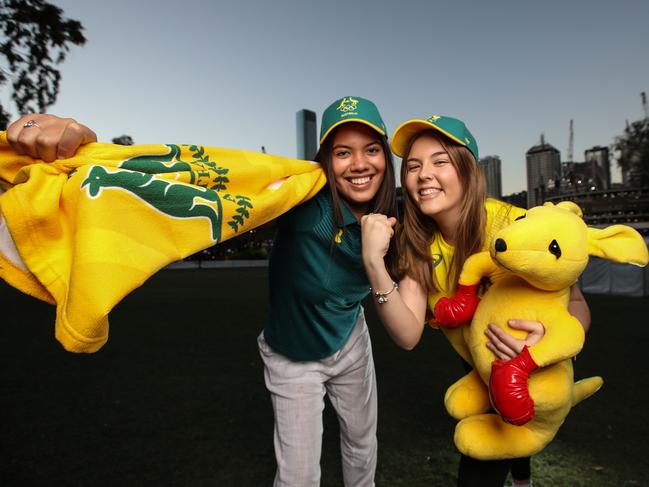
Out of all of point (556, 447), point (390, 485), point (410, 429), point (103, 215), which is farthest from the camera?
point (410, 429)

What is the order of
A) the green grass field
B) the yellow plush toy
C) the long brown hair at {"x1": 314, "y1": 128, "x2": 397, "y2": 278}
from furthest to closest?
1. the green grass field
2. the long brown hair at {"x1": 314, "y1": 128, "x2": 397, "y2": 278}
3. the yellow plush toy

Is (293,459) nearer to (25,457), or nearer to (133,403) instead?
(25,457)

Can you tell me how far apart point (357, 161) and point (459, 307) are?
803mm

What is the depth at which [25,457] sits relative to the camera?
126 inches

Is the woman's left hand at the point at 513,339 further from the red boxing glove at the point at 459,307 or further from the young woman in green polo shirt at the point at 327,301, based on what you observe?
the young woman in green polo shirt at the point at 327,301

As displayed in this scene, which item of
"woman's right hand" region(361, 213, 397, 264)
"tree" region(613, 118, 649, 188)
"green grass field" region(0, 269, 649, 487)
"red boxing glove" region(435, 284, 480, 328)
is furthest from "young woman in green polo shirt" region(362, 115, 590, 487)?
"tree" region(613, 118, 649, 188)

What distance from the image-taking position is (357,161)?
220cm

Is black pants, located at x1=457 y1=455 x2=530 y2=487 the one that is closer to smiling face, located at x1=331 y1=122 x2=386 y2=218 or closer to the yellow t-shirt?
the yellow t-shirt

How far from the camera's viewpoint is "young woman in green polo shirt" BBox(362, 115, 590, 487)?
1.88 metres

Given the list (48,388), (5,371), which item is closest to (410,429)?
(48,388)

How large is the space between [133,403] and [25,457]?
44.8 inches

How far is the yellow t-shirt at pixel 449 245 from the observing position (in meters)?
1.96

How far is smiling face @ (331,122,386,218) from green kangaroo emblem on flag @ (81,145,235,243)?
22.7 inches

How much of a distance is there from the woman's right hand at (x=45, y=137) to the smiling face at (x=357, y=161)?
1073 mm
